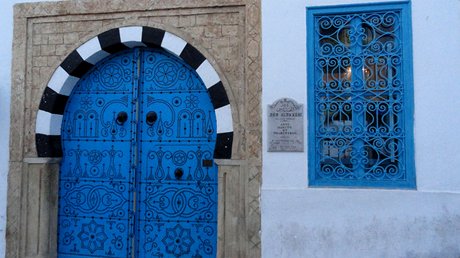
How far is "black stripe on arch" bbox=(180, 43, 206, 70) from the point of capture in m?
3.64

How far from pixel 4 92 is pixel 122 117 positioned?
1166 millimetres

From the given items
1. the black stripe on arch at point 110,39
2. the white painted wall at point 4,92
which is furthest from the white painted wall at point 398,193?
the white painted wall at point 4,92

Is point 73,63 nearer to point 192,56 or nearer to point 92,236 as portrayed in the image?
point 192,56

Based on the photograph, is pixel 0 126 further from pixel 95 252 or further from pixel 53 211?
pixel 95 252

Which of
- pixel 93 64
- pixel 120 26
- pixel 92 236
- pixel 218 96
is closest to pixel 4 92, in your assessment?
pixel 93 64

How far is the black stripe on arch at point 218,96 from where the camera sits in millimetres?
3570

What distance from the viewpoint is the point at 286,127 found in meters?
3.42

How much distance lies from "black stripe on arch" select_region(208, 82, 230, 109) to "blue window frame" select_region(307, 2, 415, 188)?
711mm

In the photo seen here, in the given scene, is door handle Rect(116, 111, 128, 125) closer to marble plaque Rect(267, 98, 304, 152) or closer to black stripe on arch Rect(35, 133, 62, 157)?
black stripe on arch Rect(35, 133, 62, 157)

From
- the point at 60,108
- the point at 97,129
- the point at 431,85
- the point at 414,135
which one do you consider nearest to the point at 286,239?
the point at 414,135

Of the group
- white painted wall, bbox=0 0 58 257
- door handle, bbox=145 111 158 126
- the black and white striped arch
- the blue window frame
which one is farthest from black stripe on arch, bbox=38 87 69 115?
the blue window frame

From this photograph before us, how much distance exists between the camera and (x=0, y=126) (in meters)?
3.92

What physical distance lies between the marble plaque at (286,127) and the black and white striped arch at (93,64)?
0.39 metres

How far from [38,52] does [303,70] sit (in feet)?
8.10
